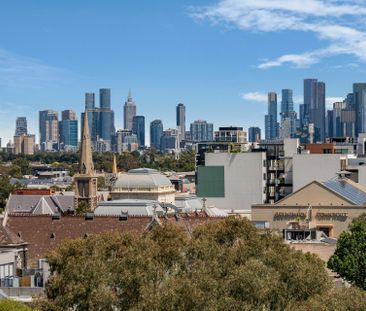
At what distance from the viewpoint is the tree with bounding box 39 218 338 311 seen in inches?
1655

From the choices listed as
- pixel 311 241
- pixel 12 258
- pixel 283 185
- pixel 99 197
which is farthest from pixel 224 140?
pixel 12 258

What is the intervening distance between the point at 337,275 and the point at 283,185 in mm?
51872

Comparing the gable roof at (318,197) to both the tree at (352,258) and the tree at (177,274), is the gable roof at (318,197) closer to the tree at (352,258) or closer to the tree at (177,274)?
the tree at (352,258)

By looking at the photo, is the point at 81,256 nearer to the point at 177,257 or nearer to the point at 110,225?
the point at 177,257

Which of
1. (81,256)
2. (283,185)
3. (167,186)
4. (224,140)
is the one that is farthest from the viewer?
(224,140)

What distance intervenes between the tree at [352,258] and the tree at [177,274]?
7720 mm

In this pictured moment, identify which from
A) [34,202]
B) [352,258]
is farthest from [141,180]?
[352,258]

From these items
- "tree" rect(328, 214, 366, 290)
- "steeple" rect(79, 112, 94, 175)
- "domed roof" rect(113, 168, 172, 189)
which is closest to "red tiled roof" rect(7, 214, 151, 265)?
"tree" rect(328, 214, 366, 290)

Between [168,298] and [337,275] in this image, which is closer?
[168,298]

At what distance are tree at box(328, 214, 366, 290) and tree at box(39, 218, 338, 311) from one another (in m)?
7.72

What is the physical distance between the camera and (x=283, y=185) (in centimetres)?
11656

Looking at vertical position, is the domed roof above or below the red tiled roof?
above

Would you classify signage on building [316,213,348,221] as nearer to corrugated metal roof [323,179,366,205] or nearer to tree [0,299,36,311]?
corrugated metal roof [323,179,366,205]

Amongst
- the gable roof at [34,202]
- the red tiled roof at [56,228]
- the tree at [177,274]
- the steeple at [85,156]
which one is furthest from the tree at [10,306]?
the steeple at [85,156]
